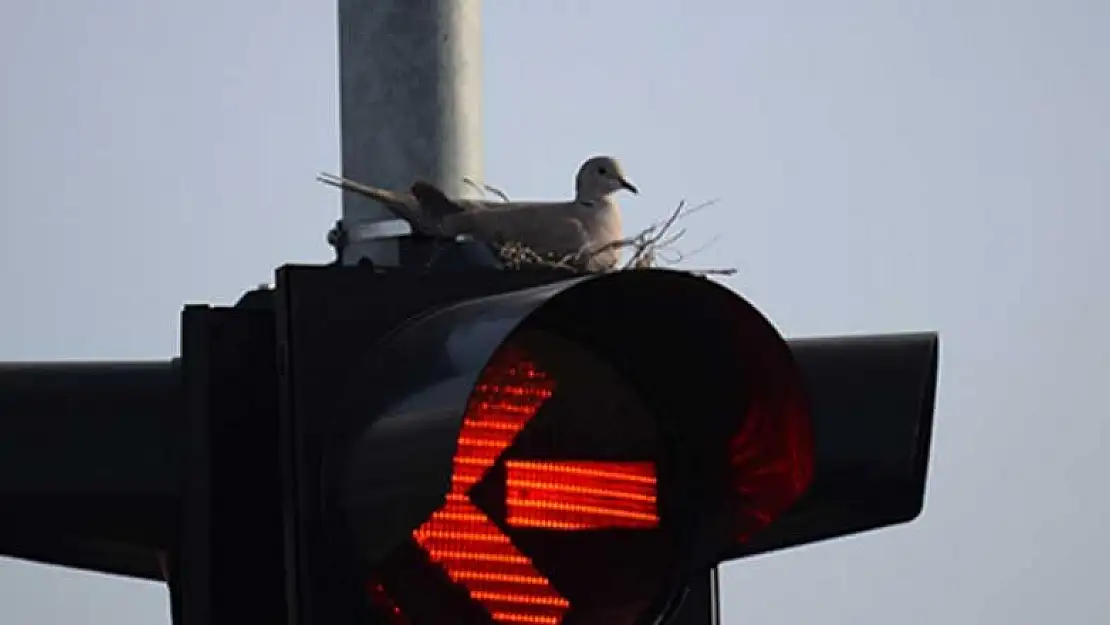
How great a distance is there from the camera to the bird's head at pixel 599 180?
108 inches

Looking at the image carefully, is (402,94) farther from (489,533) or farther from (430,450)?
(430,450)

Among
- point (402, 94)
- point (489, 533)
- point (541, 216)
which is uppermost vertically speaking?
point (402, 94)

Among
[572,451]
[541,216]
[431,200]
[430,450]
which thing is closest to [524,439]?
[572,451]

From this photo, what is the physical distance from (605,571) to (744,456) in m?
0.23

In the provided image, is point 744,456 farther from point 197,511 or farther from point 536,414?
point 197,511

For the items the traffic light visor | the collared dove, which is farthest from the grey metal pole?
the traffic light visor

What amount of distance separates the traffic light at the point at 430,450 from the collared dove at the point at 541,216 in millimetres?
296

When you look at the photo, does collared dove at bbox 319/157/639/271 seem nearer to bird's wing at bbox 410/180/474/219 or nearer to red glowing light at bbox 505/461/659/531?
bird's wing at bbox 410/180/474/219

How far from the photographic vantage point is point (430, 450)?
175 centimetres

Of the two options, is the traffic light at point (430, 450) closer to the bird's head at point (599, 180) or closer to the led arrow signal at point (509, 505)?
the led arrow signal at point (509, 505)

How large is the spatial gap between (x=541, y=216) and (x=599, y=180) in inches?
7.0

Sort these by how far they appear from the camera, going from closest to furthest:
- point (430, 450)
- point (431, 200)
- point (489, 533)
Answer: point (430, 450), point (489, 533), point (431, 200)

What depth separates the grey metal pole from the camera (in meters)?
2.52

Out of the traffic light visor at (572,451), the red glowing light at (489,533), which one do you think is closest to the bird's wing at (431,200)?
the traffic light visor at (572,451)
